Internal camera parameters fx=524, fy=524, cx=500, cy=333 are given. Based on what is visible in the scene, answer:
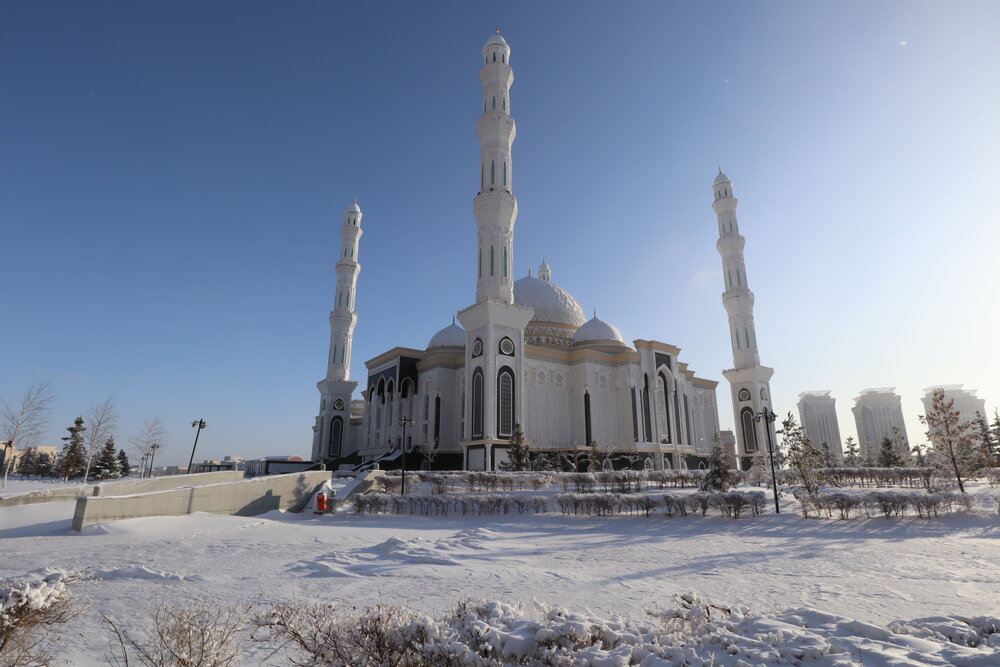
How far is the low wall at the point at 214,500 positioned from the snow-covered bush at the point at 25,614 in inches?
399

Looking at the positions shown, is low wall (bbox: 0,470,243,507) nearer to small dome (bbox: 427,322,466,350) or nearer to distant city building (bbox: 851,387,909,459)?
small dome (bbox: 427,322,466,350)

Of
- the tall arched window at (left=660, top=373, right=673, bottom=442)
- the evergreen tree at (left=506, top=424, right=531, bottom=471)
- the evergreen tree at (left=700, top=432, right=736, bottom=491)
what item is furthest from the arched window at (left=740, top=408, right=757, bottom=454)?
the evergreen tree at (left=700, top=432, right=736, bottom=491)

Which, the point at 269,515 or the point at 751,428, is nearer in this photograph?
the point at 269,515

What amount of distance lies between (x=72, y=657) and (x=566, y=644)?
156 inches

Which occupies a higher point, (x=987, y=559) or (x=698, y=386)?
(x=698, y=386)

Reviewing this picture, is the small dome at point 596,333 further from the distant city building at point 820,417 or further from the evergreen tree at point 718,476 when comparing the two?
the distant city building at point 820,417

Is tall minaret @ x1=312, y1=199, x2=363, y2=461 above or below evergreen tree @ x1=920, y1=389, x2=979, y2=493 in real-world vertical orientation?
above

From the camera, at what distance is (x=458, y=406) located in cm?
3716

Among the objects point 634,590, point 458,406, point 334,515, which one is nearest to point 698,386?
Answer: point 458,406

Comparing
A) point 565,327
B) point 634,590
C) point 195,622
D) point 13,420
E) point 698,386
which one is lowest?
point 634,590

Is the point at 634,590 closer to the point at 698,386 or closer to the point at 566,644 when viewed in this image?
the point at 566,644

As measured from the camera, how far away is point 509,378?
33344 mm

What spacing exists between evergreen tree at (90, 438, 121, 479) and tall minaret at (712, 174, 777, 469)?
175 feet

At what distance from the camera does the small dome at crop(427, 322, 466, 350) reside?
44.6 meters
